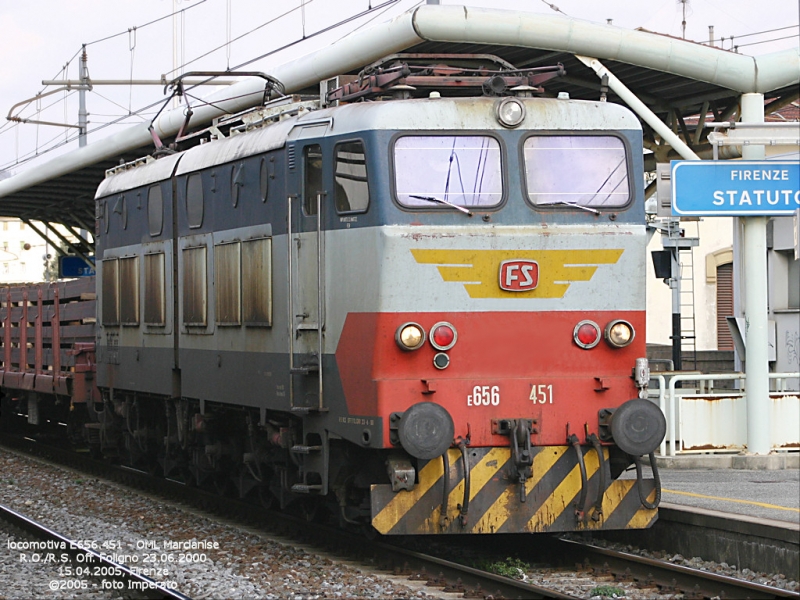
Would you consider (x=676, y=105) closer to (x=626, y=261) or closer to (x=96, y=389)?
(x=626, y=261)

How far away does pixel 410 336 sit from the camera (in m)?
9.77

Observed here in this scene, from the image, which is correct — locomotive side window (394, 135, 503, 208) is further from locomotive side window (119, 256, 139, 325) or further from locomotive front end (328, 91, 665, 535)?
locomotive side window (119, 256, 139, 325)

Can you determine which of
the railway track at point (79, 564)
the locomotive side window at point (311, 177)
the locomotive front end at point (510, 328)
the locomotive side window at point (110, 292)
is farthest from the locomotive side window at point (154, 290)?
the locomotive front end at point (510, 328)

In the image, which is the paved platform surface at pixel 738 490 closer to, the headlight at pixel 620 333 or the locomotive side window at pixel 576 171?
the headlight at pixel 620 333

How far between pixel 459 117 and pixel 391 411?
2.35 m

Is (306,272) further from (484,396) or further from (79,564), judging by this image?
(79,564)

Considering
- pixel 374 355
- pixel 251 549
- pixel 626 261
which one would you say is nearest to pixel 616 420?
pixel 626 261

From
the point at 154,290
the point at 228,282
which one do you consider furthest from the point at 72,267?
the point at 228,282

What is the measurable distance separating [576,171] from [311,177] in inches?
83.6

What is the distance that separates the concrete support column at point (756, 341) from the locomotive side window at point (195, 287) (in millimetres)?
6290

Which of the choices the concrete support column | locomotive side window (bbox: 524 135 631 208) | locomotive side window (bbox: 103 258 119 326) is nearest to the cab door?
locomotive side window (bbox: 524 135 631 208)

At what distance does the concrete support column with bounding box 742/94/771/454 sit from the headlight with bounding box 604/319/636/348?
17.0ft

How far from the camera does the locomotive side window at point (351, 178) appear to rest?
9961 mm

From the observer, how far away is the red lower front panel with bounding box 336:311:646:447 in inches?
384
